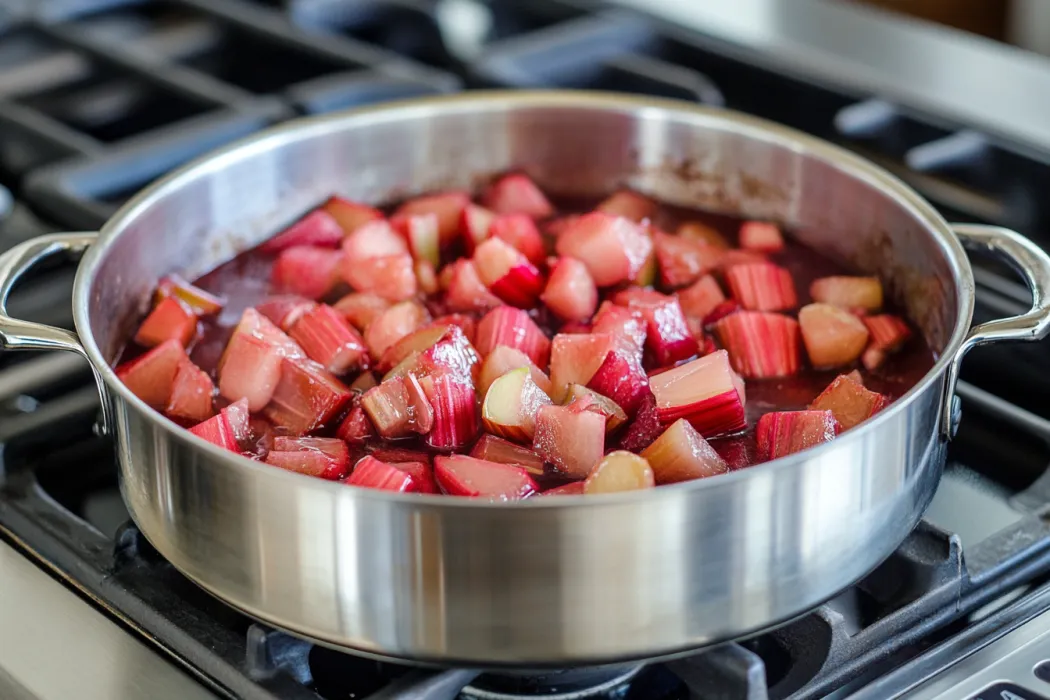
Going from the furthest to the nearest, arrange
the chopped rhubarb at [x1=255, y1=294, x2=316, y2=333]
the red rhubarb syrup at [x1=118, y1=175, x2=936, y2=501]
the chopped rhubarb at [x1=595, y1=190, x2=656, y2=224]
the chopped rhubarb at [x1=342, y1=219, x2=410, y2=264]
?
the chopped rhubarb at [x1=595, y1=190, x2=656, y2=224], the chopped rhubarb at [x1=342, y1=219, x2=410, y2=264], the chopped rhubarb at [x1=255, y1=294, x2=316, y2=333], the red rhubarb syrup at [x1=118, y1=175, x2=936, y2=501]

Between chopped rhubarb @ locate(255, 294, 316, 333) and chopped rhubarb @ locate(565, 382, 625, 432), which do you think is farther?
chopped rhubarb @ locate(255, 294, 316, 333)

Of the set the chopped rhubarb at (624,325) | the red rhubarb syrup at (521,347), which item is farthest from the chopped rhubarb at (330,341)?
the chopped rhubarb at (624,325)

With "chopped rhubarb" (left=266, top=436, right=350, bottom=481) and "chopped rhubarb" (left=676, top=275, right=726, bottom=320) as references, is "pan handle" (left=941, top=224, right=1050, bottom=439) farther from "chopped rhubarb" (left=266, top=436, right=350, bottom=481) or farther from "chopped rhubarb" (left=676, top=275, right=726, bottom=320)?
"chopped rhubarb" (left=266, top=436, right=350, bottom=481)

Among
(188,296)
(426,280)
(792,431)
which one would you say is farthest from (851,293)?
(188,296)

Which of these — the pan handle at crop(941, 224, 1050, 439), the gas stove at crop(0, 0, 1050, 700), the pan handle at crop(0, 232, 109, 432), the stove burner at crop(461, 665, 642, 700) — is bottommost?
the stove burner at crop(461, 665, 642, 700)

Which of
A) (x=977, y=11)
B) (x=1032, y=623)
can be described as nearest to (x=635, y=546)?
(x=1032, y=623)

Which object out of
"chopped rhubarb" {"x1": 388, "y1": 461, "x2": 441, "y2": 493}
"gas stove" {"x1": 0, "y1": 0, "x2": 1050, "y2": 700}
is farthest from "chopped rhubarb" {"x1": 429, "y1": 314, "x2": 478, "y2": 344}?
"gas stove" {"x1": 0, "y1": 0, "x2": 1050, "y2": 700}

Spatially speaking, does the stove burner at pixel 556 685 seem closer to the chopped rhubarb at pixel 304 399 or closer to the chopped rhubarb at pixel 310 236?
the chopped rhubarb at pixel 304 399
